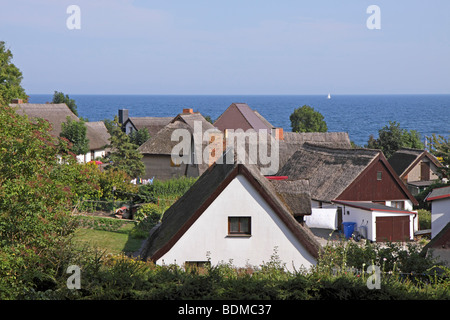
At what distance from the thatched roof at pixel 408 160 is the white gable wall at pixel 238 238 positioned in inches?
1342

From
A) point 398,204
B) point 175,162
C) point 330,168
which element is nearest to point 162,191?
point 330,168

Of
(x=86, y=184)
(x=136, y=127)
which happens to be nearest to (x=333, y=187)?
(x=86, y=184)

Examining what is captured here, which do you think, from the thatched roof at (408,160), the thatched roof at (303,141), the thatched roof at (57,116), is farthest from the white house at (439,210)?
the thatched roof at (57,116)

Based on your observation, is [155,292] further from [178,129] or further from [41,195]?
[178,129]

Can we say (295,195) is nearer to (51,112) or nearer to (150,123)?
(51,112)

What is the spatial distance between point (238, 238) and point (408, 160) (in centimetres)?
3606

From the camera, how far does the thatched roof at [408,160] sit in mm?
52281

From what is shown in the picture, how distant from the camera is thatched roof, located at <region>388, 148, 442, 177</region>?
172ft

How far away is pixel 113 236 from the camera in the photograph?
107 ft

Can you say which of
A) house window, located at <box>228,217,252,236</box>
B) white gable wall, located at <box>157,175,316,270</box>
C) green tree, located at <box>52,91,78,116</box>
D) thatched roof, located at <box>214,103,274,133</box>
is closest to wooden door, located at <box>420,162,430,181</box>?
thatched roof, located at <box>214,103,274,133</box>

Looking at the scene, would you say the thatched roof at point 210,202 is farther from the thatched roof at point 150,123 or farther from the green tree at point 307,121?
the green tree at point 307,121

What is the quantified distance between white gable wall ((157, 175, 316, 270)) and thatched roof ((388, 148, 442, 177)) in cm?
3409

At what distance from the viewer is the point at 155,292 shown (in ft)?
35.7
